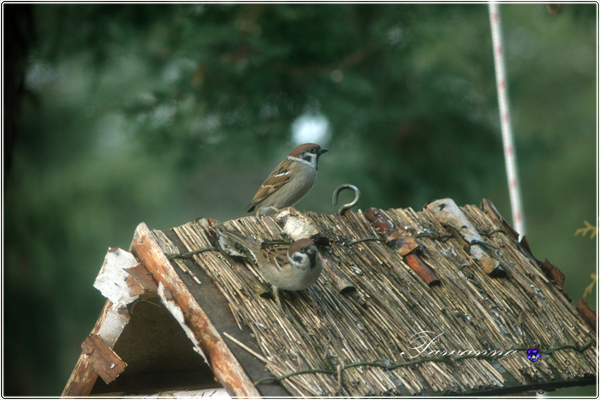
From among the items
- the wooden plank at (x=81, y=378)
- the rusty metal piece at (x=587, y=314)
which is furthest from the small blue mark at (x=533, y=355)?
the wooden plank at (x=81, y=378)

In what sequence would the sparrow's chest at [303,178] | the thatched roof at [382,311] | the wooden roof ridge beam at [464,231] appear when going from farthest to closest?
1. the sparrow's chest at [303,178]
2. the wooden roof ridge beam at [464,231]
3. the thatched roof at [382,311]

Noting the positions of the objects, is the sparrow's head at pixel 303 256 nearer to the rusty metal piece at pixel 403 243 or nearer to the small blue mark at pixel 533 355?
the rusty metal piece at pixel 403 243

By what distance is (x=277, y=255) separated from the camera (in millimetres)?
2562

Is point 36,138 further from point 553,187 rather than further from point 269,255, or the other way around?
point 553,187

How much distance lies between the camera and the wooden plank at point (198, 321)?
7.00 ft

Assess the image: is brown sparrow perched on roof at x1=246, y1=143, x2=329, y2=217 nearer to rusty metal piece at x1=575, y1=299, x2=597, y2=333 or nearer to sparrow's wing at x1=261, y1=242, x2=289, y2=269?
sparrow's wing at x1=261, y1=242, x2=289, y2=269

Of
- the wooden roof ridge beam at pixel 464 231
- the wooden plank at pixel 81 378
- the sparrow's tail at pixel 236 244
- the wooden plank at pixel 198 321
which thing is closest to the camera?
the wooden plank at pixel 198 321

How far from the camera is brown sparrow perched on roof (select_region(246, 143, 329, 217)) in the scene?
196 inches

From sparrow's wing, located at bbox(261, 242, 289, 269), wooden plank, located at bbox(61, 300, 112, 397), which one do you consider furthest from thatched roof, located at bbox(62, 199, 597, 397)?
wooden plank, located at bbox(61, 300, 112, 397)

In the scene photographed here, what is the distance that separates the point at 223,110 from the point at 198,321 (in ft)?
18.2

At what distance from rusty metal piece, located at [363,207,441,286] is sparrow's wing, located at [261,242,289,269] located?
82 centimetres

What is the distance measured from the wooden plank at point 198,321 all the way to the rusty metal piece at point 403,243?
1.25 meters

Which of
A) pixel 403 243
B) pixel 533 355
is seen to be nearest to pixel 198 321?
pixel 403 243

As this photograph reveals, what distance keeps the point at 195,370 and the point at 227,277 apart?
48.3 inches
